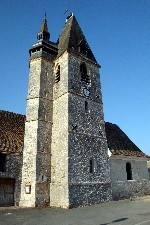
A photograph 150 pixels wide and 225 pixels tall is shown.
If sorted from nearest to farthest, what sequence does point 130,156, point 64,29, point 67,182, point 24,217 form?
point 24,217
point 67,182
point 130,156
point 64,29

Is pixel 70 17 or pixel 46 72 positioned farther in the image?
pixel 70 17

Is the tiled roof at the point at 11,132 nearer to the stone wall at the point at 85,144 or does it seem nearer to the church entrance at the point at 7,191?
the church entrance at the point at 7,191

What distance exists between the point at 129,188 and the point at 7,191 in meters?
11.1

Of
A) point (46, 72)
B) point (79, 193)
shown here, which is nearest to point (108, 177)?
point (79, 193)

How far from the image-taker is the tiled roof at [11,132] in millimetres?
17078

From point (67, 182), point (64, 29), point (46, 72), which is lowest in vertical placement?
point (67, 182)

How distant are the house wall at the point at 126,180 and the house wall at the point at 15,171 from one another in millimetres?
8200

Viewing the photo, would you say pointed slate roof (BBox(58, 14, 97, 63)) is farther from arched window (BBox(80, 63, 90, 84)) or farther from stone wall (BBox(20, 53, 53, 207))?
stone wall (BBox(20, 53, 53, 207))

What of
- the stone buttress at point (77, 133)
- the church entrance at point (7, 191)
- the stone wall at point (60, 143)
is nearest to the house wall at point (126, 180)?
the stone buttress at point (77, 133)

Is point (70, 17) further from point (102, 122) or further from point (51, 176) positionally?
point (51, 176)

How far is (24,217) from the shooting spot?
39.0 feet

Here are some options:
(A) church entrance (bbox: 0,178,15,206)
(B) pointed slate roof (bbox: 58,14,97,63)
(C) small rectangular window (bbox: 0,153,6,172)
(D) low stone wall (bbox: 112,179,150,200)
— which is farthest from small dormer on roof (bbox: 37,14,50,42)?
(D) low stone wall (bbox: 112,179,150,200)

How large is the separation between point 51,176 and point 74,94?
6.94 meters

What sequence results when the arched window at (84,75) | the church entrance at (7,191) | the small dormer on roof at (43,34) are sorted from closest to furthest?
the church entrance at (7,191) < the arched window at (84,75) < the small dormer on roof at (43,34)
